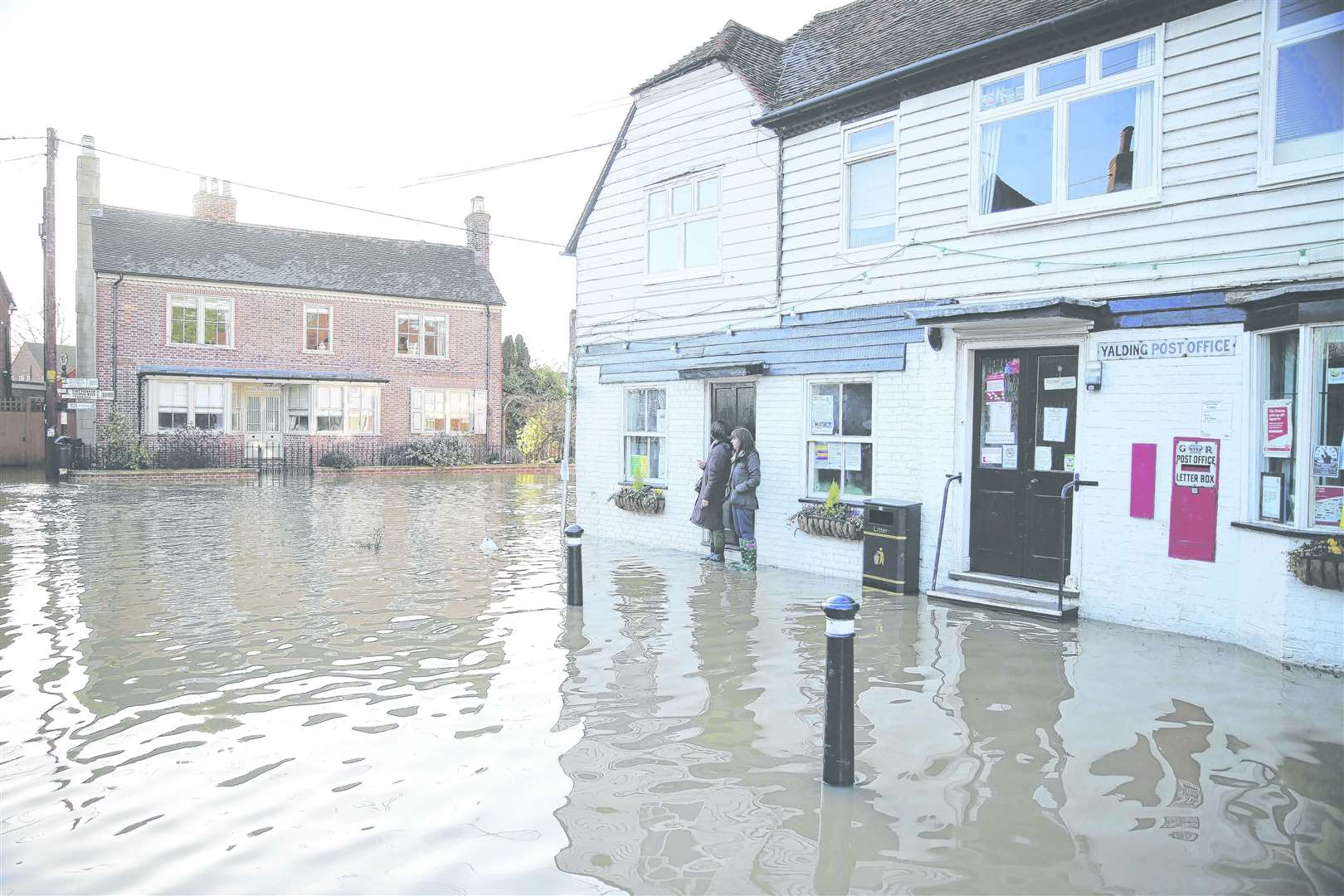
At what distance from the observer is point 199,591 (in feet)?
32.7

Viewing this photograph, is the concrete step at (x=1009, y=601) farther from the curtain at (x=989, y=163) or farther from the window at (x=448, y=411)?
the window at (x=448, y=411)

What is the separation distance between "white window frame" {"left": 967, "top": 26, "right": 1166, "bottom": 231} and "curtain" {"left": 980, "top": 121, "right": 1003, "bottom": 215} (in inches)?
1.7

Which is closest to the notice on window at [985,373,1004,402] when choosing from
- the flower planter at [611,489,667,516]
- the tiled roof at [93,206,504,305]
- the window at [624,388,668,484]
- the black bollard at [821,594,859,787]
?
the window at [624,388,668,484]

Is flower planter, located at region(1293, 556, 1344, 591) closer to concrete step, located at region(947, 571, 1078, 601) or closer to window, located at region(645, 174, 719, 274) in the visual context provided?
concrete step, located at region(947, 571, 1078, 601)

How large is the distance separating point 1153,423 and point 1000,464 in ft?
5.38

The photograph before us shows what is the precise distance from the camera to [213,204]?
34.7 metres

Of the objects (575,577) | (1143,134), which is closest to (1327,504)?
(1143,134)

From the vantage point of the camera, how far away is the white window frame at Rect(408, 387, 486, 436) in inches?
1378

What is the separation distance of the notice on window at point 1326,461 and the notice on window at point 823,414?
17.1 ft

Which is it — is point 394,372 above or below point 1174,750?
above

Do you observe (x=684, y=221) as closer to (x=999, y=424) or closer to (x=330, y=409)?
(x=999, y=424)

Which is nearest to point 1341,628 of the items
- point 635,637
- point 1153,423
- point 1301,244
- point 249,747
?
point 1153,423

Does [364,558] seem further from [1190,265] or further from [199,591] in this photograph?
[1190,265]

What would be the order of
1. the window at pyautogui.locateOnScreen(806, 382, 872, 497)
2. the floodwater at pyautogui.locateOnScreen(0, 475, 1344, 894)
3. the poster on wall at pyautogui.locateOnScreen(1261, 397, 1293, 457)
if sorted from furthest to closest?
the window at pyautogui.locateOnScreen(806, 382, 872, 497) → the poster on wall at pyautogui.locateOnScreen(1261, 397, 1293, 457) → the floodwater at pyautogui.locateOnScreen(0, 475, 1344, 894)
